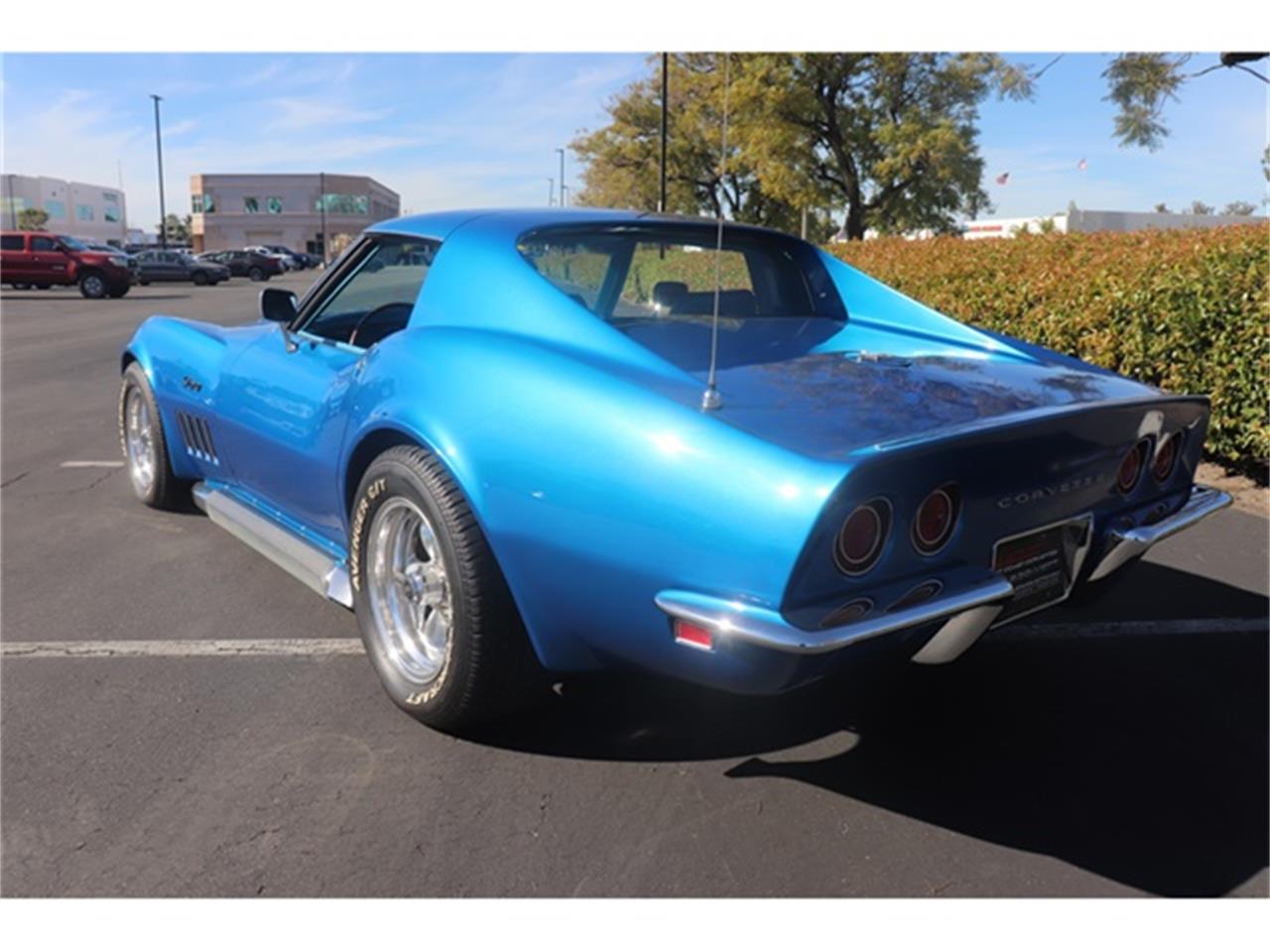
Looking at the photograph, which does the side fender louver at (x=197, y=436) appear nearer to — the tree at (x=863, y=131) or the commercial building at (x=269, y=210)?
the tree at (x=863, y=131)

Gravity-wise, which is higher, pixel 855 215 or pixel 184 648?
pixel 855 215

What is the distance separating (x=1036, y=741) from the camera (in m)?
2.78

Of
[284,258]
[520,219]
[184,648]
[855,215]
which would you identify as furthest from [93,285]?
[284,258]

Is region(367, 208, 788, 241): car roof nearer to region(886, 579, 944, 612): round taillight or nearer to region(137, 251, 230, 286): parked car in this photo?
region(886, 579, 944, 612): round taillight

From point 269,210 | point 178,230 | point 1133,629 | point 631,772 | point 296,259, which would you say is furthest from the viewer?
point 178,230

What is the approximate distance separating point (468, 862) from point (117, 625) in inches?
79.8

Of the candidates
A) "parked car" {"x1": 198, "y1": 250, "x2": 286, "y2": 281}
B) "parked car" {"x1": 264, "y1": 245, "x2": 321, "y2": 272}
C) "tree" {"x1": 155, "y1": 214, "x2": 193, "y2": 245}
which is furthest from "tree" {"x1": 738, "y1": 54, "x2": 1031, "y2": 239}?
"tree" {"x1": 155, "y1": 214, "x2": 193, "y2": 245}

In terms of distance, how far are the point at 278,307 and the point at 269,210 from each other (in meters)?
93.0

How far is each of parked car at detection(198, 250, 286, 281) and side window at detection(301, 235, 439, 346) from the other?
46.2 m

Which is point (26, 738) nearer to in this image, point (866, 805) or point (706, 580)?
point (706, 580)

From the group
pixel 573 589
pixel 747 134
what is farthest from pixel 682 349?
pixel 747 134

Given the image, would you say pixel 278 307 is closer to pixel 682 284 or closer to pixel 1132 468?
pixel 682 284

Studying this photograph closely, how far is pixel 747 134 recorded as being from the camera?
26.3m

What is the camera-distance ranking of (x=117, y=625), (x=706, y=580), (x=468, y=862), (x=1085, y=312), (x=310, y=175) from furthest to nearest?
(x=310, y=175), (x=1085, y=312), (x=117, y=625), (x=468, y=862), (x=706, y=580)
